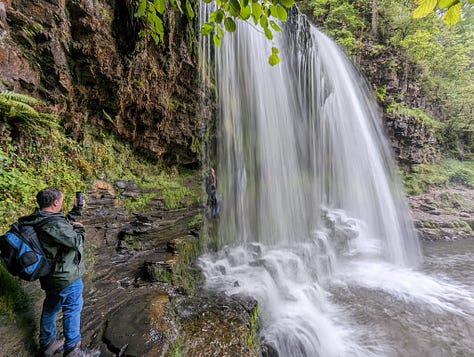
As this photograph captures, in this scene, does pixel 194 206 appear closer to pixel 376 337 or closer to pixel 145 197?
pixel 145 197

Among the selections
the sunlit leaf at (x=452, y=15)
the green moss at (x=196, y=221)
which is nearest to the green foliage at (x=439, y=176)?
the green moss at (x=196, y=221)

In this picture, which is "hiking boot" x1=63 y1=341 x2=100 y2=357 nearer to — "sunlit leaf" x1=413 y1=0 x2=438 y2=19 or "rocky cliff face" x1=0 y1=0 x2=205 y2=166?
"rocky cliff face" x1=0 y1=0 x2=205 y2=166

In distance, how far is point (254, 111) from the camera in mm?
→ 8531

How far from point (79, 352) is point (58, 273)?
90cm

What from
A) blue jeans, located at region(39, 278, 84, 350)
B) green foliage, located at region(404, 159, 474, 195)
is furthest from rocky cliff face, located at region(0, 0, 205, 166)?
green foliage, located at region(404, 159, 474, 195)

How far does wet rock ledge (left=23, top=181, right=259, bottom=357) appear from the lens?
269cm

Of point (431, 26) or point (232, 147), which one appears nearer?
point (232, 147)

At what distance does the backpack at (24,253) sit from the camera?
192 centimetres

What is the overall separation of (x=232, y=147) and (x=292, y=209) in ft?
11.0

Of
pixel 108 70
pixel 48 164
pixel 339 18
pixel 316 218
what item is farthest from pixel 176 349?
pixel 339 18

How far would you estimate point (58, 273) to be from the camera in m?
2.19

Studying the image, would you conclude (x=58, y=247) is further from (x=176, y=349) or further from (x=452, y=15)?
(x=452, y=15)

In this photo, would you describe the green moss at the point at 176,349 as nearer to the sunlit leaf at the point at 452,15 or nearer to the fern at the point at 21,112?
the fern at the point at 21,112

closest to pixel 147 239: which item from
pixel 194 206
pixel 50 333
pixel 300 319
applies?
pixel 194 206
